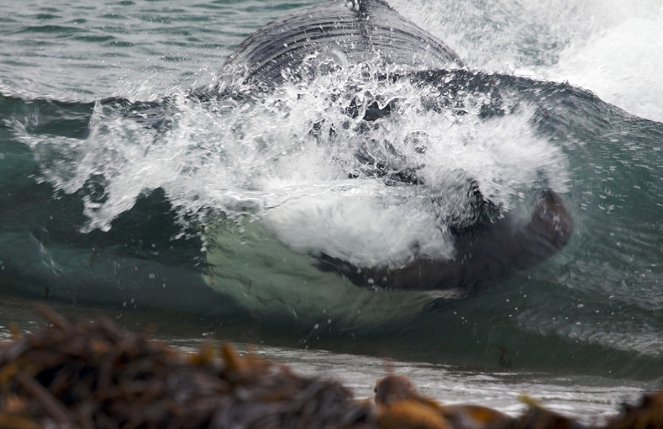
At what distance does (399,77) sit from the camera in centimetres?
539

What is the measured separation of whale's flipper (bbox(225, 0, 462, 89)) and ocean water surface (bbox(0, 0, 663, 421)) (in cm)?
41

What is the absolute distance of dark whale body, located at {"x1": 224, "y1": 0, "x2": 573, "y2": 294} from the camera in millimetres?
4492

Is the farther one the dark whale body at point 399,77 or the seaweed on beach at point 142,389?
the dark whale body at point 399,77

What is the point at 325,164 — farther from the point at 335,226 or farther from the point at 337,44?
the point at 337,44

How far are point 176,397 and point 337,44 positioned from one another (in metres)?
4.57

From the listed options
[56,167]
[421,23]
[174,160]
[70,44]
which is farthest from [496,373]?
[70,44]

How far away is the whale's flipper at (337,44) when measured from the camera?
20.0ft

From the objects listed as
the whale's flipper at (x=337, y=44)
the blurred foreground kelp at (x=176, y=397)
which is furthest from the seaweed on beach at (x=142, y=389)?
the whale's flipper at (x=337, y=44)

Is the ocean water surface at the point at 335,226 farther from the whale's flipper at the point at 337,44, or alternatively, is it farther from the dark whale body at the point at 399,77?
the whale's flipper at the point at 337,44

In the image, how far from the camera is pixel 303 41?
6.54 meters

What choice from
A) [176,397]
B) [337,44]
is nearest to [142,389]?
[176,397]

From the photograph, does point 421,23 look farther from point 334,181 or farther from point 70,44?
point 334,181

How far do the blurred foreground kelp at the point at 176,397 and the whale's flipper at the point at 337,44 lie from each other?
3.87 m

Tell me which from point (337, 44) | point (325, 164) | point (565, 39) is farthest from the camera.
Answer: point (565, 39)
